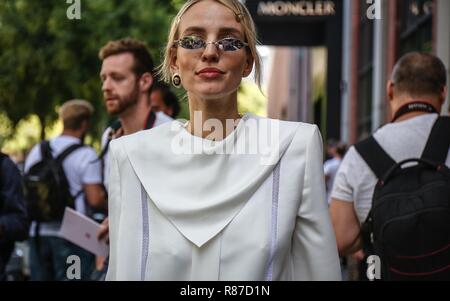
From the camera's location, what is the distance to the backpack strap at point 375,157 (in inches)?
194

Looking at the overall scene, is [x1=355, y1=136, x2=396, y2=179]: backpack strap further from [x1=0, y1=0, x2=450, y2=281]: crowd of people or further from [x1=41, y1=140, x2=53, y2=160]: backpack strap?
[x1=41, y1=140, x2=53, y2=160]: backpack strap

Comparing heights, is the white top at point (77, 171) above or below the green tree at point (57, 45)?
below

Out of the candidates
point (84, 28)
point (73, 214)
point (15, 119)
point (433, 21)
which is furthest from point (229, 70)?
point (15, 119)

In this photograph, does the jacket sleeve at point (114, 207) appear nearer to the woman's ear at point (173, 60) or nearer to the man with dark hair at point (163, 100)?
the woman's ear at point (173, 60)

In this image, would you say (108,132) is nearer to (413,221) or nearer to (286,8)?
(413,221)

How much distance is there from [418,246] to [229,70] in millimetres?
1757

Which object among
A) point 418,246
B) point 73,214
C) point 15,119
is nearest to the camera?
point 418,246

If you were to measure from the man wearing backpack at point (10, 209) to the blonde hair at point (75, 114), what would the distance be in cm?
262

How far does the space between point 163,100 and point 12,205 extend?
2439 millimetres

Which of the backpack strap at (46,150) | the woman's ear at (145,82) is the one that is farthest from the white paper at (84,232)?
the backpack strap at (46,150)

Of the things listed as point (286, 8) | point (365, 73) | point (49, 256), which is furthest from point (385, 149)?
point (286, 8)

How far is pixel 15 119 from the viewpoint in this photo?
76.9 feet

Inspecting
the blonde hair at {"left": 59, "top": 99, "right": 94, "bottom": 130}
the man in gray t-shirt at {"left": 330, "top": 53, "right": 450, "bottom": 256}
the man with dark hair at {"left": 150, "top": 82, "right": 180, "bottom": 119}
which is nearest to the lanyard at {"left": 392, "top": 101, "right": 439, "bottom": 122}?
the man in gray t-shirt at {"left": 330, "top": 53, "right": 450, "bottom": 256}
